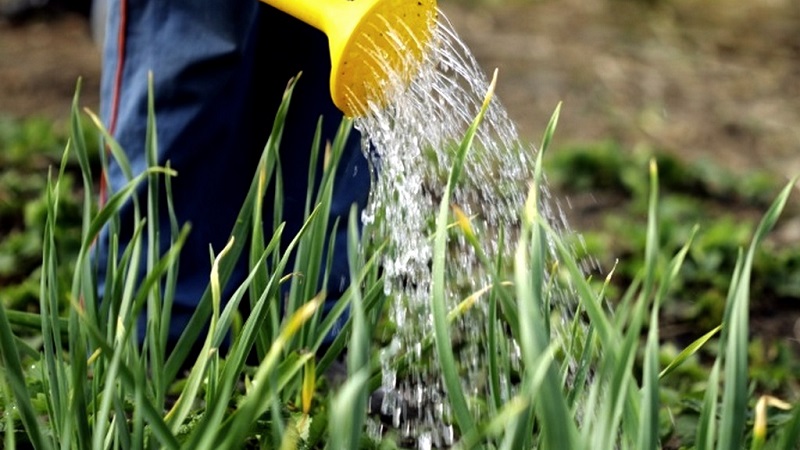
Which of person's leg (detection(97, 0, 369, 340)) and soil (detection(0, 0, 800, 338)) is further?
soil (detection(0, 0, 800, 338))

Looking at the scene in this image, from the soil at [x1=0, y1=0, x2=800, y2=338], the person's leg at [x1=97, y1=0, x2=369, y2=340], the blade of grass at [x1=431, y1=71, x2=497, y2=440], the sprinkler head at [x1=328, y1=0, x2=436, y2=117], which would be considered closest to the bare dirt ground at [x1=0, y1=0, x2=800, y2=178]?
the soil at [x1=0, y1=0, x2=800, y2=338]

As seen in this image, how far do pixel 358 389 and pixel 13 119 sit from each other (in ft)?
7.62

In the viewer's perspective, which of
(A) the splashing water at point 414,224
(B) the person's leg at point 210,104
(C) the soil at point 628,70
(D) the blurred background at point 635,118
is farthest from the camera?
(C) the soil at point 628,70

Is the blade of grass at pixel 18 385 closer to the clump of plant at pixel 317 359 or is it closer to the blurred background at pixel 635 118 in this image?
the clump of plant at pixel 317 359

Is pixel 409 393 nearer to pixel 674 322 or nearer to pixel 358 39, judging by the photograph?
pixel 358 39

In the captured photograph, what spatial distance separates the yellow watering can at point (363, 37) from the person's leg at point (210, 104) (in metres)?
0.36

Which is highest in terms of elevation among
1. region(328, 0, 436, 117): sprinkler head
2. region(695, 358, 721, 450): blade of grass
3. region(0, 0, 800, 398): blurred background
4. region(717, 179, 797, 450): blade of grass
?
region(328, 0, 436, 117): sprinkler head

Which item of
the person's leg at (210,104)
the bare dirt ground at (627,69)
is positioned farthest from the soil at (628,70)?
the person's leg at (210,104)

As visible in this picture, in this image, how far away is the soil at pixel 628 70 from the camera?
3236mm

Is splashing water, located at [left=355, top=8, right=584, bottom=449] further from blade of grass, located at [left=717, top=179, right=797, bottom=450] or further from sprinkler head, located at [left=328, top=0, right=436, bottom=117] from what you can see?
blade of grass, located at [left=717, top=179, right=797, bottom=450]

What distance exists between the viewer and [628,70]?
3764 millimetres

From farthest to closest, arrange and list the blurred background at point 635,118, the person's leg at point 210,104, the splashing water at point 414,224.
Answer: the blurred background at point 635,118
the person's leg at point 210,104
the splashing water at point 414,224

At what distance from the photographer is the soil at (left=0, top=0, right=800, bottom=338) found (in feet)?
10.6

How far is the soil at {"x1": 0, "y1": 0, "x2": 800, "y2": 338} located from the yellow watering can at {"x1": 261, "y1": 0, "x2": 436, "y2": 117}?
1.44 meters
